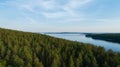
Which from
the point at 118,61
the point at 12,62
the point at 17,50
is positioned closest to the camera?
the point at 12,62

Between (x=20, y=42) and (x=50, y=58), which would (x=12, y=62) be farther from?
(x=20, y=42)

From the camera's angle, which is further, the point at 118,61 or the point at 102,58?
the point at 102,58

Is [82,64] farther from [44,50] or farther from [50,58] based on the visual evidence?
[44,50]

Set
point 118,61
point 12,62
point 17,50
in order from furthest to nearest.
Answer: point 17,50 < point 118,61 < point 12,62

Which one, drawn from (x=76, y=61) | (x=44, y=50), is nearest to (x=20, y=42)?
(x=44, y=50)

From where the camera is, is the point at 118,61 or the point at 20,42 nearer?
the point at 118,61

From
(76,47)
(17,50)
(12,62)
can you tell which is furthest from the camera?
(76,47)

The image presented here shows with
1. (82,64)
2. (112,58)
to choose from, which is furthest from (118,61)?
(82,64)

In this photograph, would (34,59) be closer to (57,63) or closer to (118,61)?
(57,63)

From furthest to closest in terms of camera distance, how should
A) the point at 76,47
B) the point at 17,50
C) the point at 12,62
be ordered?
the point at 76,47 < the point at 17,50 < the point at 12,62
